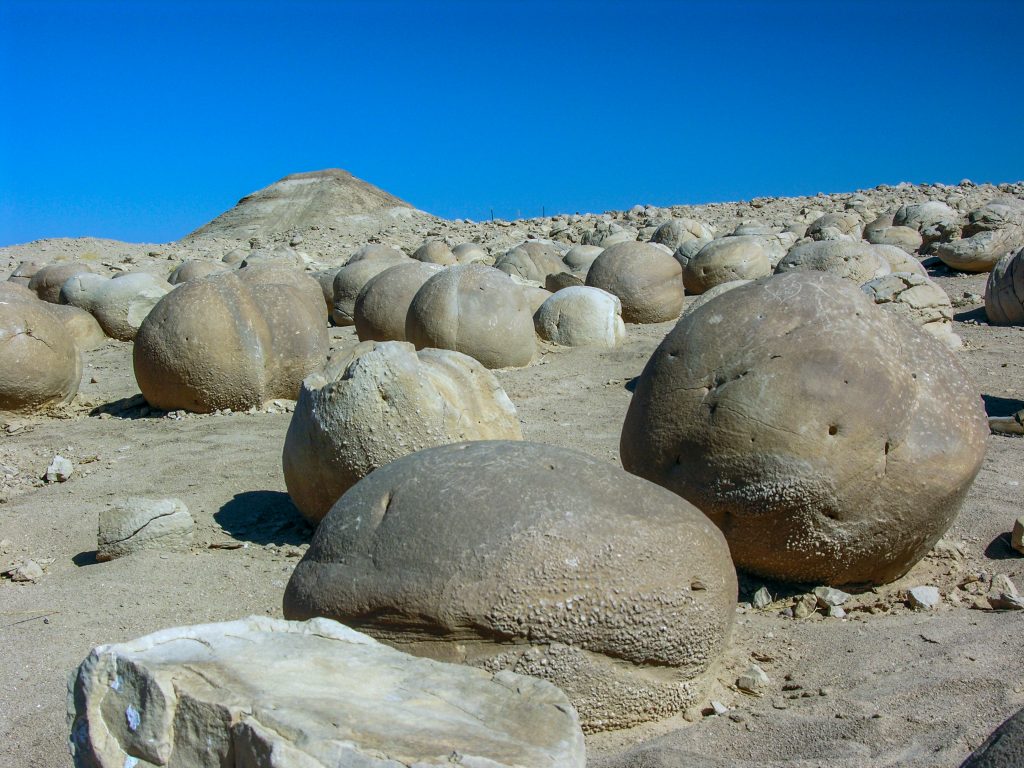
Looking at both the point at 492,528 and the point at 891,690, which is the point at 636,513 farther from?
the point at 891,690

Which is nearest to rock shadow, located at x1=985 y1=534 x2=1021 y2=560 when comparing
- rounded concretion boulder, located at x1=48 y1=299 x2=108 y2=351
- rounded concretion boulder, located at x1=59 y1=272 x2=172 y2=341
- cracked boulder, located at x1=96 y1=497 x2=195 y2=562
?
cracked boulder, located at x1=96 y1=497 x2=195 y2=562

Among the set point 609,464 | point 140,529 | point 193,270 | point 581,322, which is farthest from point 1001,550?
point 193,270

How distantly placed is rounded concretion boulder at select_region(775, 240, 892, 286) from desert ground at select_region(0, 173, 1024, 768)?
1.44m

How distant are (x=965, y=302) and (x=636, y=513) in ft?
36.9

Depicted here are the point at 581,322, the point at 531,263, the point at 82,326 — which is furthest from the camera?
the point at 531,263

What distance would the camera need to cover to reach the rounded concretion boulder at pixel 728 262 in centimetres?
1409

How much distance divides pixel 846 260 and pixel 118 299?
924cm

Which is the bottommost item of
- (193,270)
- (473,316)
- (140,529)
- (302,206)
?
(140,529)

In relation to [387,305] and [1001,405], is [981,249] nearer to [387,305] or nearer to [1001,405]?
[1001,405]

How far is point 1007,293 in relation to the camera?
11242mm

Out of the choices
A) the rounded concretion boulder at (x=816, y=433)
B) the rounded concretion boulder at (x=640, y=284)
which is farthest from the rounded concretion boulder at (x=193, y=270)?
the rounded concretion boulder at (x=816, y=433)

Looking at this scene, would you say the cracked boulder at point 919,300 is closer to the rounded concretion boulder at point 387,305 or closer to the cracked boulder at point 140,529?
the rounded concretion boulder at point 387,305

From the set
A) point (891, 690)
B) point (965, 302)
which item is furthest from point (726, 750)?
point (965, 302)

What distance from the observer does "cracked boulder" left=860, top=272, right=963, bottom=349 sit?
31.1 ft
